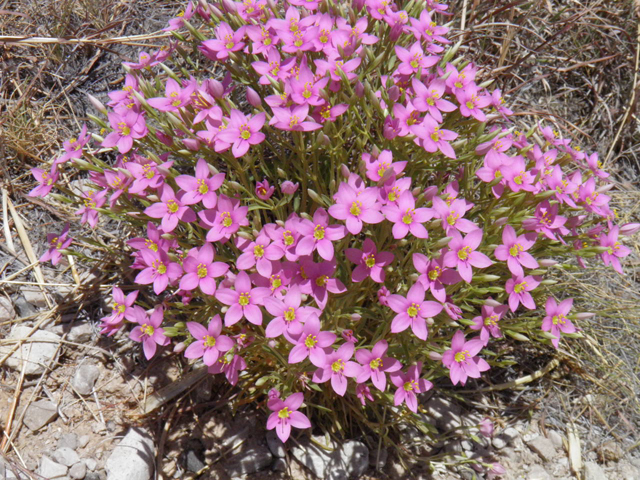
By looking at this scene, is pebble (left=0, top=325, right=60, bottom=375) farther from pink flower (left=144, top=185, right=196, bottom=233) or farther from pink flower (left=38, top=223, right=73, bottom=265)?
pink flower (left=144, top=185, right=196, bottom=233)

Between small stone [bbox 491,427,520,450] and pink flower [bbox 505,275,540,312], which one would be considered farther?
small stone [bbox 491,427,520,450]

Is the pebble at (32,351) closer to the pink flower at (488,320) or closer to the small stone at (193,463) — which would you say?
the small stone at (193,463)

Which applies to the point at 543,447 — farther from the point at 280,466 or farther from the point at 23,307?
the point at 23,307

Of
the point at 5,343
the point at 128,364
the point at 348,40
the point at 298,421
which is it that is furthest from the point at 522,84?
the point at 5,343

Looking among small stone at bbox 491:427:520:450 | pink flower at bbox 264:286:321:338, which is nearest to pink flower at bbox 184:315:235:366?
pink flower at bbox 264:286:321:338

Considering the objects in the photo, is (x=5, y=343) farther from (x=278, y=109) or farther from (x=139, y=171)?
(x=278, y=109)

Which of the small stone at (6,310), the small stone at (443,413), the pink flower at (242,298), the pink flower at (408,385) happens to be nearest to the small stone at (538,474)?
the small stone at (443,413)
